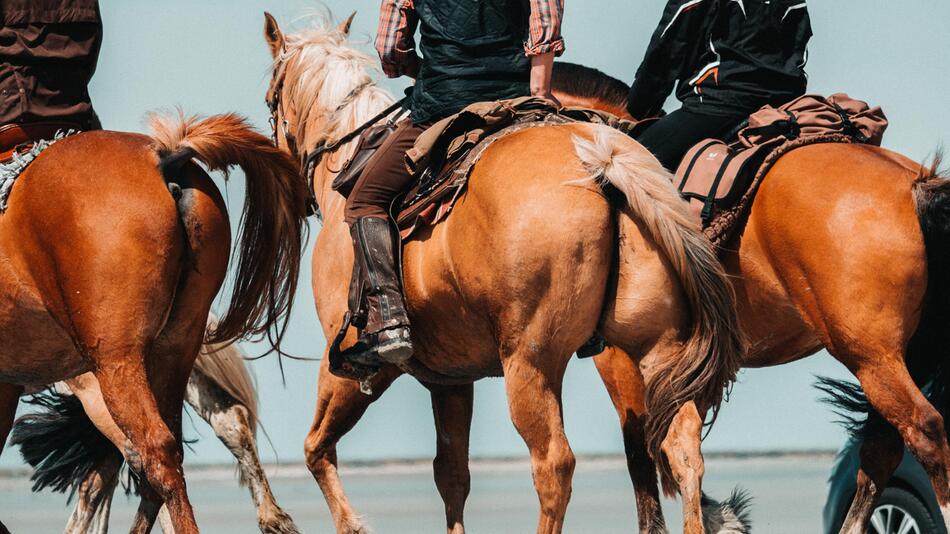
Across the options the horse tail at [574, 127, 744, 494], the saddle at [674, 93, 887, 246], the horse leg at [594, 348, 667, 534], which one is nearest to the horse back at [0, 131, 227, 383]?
the horse tail at [574, 127, 744, 494]

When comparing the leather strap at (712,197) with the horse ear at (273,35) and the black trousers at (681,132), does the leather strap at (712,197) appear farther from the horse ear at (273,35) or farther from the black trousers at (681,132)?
the horse ear at (273,35)

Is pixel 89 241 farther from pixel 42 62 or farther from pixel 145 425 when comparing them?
pixel 42 62

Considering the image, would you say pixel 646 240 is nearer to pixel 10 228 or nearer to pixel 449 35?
pixel 449 35

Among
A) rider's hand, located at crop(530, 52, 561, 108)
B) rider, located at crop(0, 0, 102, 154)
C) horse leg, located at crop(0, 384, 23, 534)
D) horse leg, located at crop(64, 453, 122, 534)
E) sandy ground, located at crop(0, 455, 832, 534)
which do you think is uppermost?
rider's hand, located at crop(530, 52, 561, 108)

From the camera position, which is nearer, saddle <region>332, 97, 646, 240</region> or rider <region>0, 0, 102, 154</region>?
saddle <region>332, 97, 646, 240</region>

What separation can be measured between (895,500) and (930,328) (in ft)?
3.28

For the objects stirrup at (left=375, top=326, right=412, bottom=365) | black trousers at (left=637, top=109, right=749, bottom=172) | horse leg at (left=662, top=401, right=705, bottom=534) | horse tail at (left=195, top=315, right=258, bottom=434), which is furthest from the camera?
horse tail at (left=195, top=315, right=258, bottom=434)

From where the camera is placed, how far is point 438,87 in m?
7.03

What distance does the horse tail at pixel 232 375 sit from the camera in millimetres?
10352

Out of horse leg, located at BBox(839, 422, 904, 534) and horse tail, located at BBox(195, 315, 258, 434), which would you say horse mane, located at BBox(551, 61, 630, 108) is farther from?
horse tail, located at BBox(195, 315, 258, 434)

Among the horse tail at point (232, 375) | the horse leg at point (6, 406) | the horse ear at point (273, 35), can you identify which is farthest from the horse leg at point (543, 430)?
the horse tail at point (232, 375)

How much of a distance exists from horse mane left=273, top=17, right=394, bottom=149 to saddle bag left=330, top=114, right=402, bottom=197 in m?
0.80

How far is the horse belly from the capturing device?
21.3 feet

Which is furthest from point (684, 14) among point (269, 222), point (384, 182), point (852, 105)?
point (269, 222)
